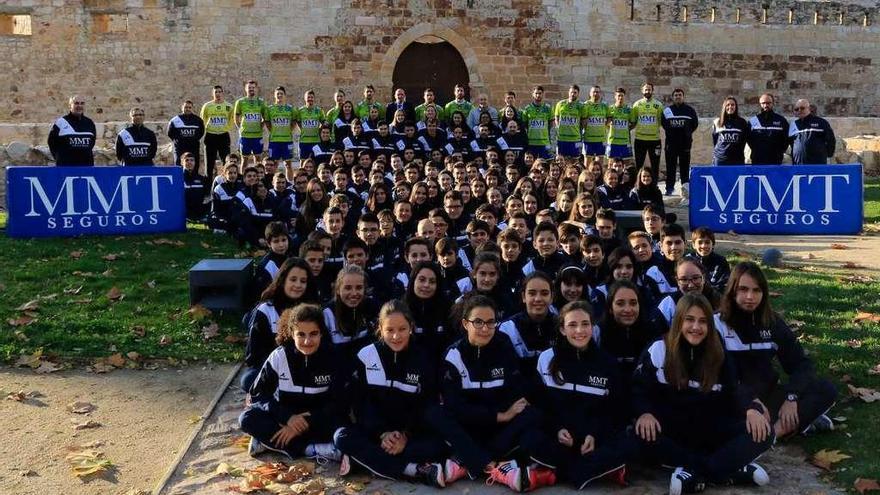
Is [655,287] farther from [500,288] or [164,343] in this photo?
[164,343]

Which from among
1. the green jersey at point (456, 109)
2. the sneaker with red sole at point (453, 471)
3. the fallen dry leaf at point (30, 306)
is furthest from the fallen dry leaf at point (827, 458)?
the green jersey at point (456, 109)

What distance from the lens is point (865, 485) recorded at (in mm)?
4777

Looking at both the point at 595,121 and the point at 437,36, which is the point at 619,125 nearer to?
the point at 595,121

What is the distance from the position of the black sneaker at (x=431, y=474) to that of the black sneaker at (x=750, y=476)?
1.55 m

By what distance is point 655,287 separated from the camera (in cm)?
695

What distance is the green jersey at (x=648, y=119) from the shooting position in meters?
14.2

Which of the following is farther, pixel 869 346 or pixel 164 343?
pixel 164 343

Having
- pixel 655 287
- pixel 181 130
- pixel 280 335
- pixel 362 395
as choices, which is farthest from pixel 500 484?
pixel 181 130

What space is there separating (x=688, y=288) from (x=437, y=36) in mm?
14642

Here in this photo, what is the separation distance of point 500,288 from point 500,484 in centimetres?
192

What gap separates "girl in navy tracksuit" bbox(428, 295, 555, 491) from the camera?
4992 millimetres

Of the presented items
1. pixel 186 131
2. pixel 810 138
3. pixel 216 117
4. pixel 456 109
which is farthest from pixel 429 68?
pixel 810 138

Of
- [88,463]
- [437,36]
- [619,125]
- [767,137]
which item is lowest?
[88,463]

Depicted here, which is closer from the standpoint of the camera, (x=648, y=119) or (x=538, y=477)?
(x=538, y=477)
